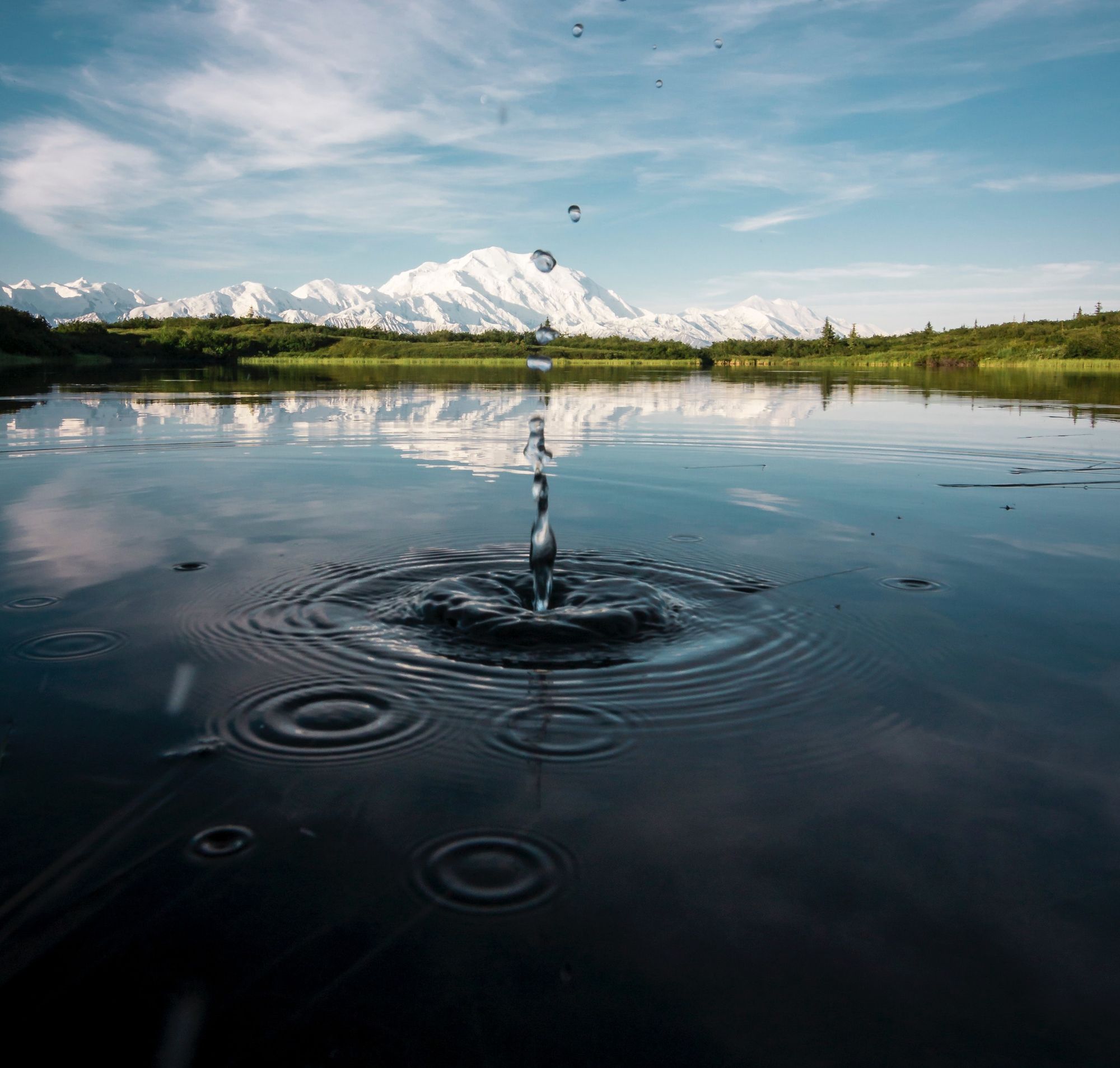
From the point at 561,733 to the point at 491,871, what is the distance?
1173 millimetres

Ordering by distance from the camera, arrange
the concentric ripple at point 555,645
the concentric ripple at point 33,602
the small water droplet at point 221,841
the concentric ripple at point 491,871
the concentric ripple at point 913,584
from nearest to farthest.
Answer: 1. the concentric ripple at point 491,871
2. the small water droplet at point 221,841
3. the concentric ripple at point 555,645
4. the concentric ripple at point 33,602
5. the concentric ripple at point 913,584

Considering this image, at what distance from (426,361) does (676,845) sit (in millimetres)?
123716

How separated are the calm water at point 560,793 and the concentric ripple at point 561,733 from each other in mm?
29

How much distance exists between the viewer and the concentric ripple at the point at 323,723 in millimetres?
3938

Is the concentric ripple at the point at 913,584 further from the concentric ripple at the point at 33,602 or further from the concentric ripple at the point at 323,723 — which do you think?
the concentric ripple at the point at 33,602

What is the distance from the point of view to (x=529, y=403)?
91.9ft

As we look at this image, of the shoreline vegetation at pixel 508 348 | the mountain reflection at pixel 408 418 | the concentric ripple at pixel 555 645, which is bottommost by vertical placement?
the concentric ripple at pixel 555 645

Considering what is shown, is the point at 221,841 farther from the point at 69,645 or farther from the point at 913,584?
the point at 913,584

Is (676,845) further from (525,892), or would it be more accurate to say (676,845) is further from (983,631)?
(983,631)

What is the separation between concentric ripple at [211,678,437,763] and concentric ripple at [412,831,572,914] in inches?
35.0

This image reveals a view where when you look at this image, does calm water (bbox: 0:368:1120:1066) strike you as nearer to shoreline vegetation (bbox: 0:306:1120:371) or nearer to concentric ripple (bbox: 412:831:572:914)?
concentric ripple (bbox: 412:831:572:914)

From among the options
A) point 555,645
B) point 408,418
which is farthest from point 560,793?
point 408,418

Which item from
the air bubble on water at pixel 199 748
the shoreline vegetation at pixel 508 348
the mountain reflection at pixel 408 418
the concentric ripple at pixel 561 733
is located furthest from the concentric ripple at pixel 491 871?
the shoreline vegetation at pixel 508 348

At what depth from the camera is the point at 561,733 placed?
163 inches
